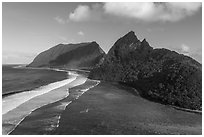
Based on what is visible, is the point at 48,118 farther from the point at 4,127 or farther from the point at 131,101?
the point at 131,101

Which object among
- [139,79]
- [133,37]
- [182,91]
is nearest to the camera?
[182,91]

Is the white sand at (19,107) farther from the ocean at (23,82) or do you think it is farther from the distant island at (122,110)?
the ocean at (23,82)

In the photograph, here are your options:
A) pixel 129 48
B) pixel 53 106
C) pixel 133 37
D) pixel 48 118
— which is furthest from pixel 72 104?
pixel 133 37

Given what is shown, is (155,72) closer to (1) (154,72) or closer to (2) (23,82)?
(1) (154,72)

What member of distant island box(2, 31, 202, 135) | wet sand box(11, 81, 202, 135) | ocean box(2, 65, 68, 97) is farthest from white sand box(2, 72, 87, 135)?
ocean box(2, 65, 68, 97)

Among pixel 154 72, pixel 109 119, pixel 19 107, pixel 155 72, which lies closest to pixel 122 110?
pixel 109 119

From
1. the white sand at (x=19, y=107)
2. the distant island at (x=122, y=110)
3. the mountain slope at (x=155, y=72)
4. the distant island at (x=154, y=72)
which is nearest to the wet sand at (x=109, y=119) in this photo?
the distant island at (x=122, y=110)
